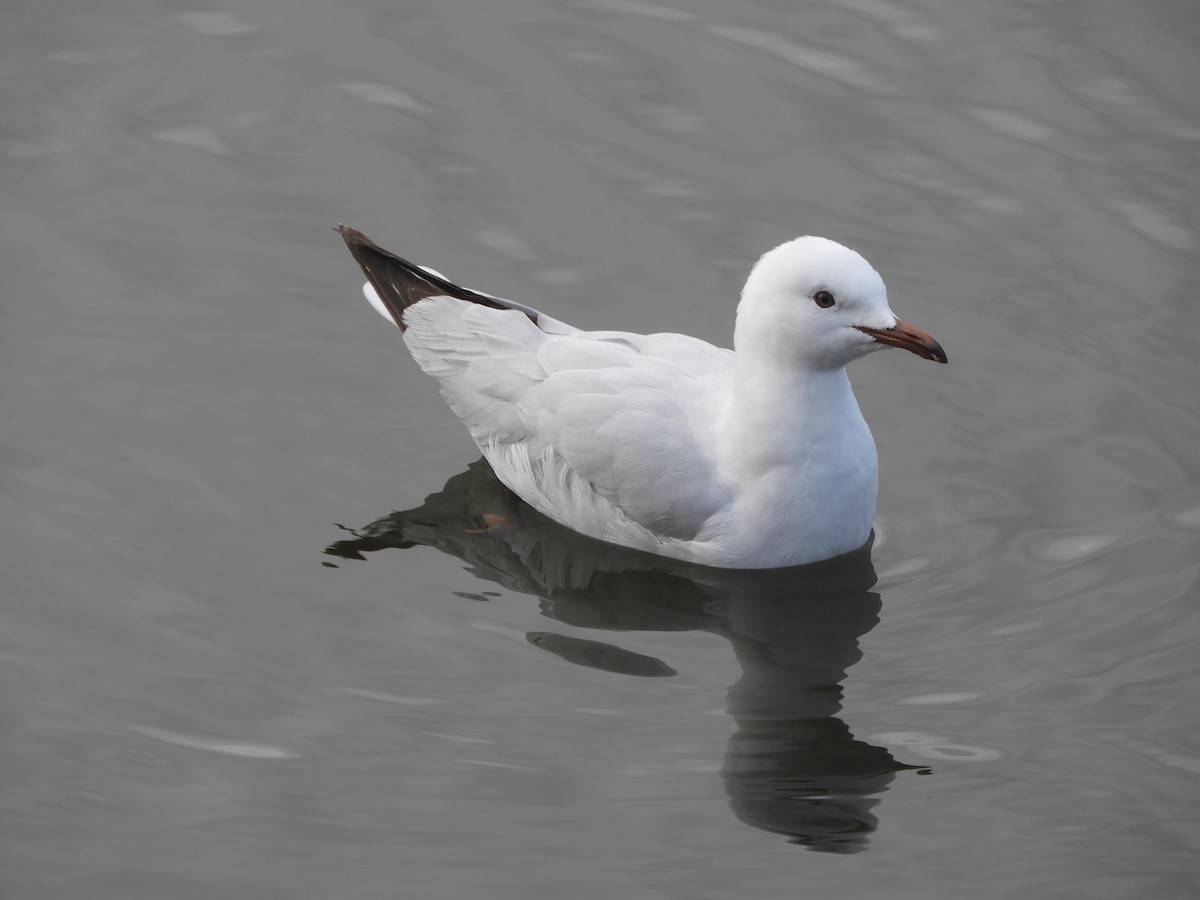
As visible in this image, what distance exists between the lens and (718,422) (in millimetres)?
7566

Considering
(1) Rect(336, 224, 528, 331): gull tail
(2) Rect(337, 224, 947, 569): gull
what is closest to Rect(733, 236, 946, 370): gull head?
(2) Rect(337, 224, 947, 569): gull

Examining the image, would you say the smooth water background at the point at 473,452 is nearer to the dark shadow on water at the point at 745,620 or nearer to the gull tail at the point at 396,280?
the dark shadow on water at the point at 745,620

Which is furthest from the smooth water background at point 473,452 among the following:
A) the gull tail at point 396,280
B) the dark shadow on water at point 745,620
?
the gull tail at point 396,280

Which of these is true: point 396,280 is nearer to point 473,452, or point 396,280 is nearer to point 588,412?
point 473,452

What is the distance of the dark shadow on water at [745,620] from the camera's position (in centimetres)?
643

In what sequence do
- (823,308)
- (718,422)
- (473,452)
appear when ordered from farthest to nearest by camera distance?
(473,452) → (718,422) → (823,308)

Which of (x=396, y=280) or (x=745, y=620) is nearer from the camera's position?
(x=745, y=620)

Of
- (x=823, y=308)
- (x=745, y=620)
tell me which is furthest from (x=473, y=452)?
(x=823, y=308)

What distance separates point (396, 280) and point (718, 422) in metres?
2.03

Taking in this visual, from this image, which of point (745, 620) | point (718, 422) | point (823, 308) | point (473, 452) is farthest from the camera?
point (473, 452)

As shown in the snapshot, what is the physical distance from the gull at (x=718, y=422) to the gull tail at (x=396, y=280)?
498 mm

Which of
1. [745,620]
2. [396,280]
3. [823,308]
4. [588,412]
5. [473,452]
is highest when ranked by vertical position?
[823,308]

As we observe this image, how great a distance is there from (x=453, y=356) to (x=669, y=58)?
11.3ft

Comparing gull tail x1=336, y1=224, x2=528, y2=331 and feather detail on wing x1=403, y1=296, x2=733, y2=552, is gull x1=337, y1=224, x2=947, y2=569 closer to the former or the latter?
feather detail on wing x1=403, y1=296, x2=733, y2=552
